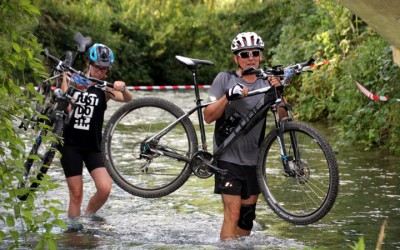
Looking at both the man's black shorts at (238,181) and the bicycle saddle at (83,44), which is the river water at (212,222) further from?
the bicycle saddle at (83,44)

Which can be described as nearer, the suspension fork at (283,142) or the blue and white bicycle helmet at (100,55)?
the suspension fork at (283,142)

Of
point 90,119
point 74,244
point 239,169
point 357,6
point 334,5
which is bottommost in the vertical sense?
point 74,244

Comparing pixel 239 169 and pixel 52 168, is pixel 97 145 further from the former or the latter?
pixel 52 168

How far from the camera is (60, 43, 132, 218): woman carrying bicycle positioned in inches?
362

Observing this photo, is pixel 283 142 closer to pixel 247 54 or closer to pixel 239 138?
pixel 239 138

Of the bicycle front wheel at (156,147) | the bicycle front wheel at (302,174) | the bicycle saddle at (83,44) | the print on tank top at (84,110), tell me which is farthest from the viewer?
the bicycle saddle at (83,44)

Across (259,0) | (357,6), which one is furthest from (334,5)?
(259,0)

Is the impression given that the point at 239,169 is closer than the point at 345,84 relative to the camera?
Yes

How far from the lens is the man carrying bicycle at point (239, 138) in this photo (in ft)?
26.3

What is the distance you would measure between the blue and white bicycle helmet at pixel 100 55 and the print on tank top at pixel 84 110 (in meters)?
0.34

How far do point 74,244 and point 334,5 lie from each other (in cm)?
1045

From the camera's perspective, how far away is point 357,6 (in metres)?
9.71

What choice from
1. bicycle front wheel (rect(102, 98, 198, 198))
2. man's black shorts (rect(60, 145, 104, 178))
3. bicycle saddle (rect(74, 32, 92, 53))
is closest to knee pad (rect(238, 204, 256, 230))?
bicycle front wheel (rect(102, 98, 198, 198))

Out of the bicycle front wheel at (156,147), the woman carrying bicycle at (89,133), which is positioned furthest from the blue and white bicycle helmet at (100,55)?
the bicycle front wheel at (156,147)
